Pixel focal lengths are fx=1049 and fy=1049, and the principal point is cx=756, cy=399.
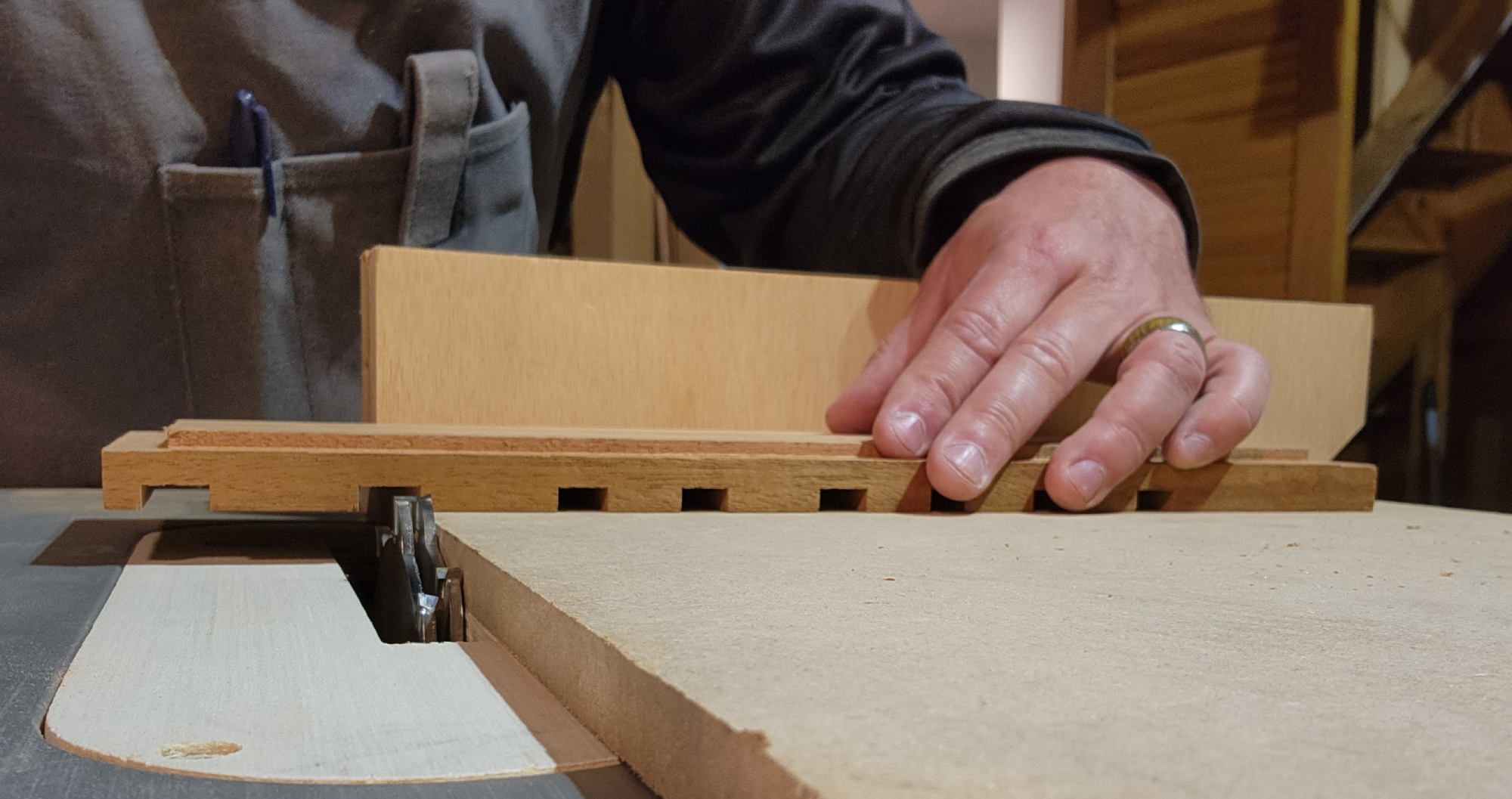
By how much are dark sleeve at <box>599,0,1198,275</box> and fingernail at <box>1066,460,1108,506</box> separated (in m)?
0.43

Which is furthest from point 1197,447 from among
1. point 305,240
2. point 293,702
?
point 305,240

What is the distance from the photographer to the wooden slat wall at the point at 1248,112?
251cm

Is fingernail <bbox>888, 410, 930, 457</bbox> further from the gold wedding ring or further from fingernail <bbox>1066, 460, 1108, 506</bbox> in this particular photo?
the gold wedding ring

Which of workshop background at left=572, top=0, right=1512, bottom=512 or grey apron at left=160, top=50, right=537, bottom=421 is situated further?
workshop background at left=572, top=0, right=1512, bottom=512

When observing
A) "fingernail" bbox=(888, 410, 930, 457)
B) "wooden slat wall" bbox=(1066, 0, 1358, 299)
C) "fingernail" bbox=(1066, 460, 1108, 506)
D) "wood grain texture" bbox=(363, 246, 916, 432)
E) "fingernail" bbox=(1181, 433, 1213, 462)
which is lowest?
"fingernail" bbox=(1066, 460, 1108, 506)

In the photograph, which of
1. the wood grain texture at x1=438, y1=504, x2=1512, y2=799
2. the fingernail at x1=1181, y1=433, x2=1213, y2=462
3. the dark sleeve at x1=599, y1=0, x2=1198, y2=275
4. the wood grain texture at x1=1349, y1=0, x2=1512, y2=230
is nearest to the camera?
the wood grain texture at x1=438, y1=504, x2=1512, y2=799

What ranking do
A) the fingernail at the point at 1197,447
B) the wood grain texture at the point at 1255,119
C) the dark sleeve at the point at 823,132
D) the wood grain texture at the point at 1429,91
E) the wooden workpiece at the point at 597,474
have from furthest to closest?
the wood grain texture at the point at 1429,91, the wood grain texture at the point at 1255,119, the dark sleeve at the point at 823,132, the fingernail at the point at 1197,447, the wooden workpiece at the point at 597,474

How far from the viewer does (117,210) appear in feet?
4.02

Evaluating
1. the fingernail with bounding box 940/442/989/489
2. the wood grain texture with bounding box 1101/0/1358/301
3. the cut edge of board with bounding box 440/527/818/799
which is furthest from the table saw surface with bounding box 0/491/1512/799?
the wood grain texture with bounding box 1101/0/1358/301

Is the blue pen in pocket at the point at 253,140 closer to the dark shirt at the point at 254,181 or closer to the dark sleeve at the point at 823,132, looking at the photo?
the dark shirt at the point at 254,181

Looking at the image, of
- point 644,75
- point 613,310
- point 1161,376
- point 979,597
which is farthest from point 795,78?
point 979,597

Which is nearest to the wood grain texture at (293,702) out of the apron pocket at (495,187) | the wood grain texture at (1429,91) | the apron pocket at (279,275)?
the apron pocket at (279,275)

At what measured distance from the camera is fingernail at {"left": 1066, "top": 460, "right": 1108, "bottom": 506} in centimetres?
84

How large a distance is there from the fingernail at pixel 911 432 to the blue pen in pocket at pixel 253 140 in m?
0.84
